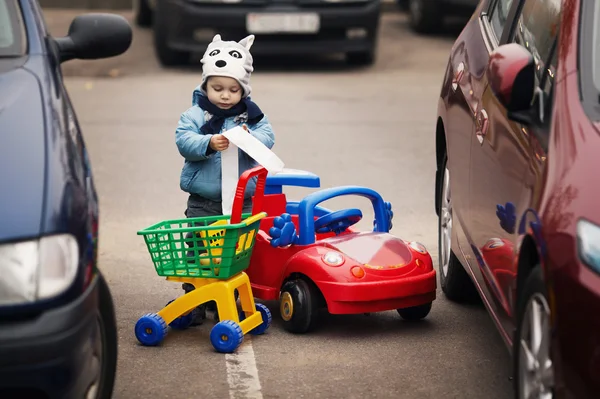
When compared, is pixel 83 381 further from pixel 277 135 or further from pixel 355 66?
pixel 355 66

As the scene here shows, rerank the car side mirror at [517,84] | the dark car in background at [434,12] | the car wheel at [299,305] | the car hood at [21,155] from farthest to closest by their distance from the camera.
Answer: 1. the dark car in background at [434,12]
2. the car wheel at [299,305]
3. the car side mirror at [517,84]
4. the car hood at [21,155]

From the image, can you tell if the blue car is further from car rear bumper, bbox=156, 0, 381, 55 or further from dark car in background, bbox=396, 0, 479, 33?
dark car in background, bbox=396, 0, 479, 33

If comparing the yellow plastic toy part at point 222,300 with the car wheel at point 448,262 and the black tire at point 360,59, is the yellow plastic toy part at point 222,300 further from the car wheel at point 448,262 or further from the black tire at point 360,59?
the black tire at point 360,59

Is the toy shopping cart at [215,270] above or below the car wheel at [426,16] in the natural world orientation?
above

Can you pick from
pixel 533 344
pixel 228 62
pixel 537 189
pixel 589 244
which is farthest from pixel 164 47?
pixel 589 244

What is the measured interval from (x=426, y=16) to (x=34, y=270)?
14328mm

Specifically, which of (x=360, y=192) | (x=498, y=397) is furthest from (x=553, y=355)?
(x=360, y=192)

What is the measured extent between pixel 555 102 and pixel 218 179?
6.83ft

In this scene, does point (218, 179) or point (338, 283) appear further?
point (218, 179)

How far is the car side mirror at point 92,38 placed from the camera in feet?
16.0

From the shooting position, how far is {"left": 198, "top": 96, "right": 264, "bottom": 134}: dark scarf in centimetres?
566

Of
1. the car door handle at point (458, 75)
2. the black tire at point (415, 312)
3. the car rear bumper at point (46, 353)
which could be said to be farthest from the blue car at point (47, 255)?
the car door handle at point (458, 75)

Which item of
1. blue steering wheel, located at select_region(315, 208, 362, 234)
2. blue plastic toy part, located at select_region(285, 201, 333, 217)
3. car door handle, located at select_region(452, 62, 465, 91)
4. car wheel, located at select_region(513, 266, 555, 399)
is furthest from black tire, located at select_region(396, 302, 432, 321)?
car wheel, located at select_region(513, 266, 555, 399)

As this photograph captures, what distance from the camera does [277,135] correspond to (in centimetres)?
1070
